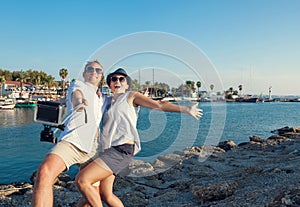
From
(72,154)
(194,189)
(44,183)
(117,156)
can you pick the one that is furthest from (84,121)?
(194,189)

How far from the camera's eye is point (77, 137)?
10.8 feet

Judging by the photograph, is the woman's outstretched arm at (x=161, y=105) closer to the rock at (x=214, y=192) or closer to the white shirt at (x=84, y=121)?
the white shirt at (x=84, y=121)

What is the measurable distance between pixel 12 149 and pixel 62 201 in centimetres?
1716

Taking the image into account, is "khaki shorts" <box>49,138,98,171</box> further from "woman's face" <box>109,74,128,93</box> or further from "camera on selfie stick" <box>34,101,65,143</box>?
"woman's face" <box>109,74,128,93</box>

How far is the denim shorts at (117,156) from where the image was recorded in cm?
339

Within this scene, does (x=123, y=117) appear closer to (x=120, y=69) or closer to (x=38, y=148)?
(x=120, y=69)

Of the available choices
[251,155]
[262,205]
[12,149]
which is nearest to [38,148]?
[12,149]

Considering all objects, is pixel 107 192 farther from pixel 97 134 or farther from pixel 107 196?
pixel 97 134

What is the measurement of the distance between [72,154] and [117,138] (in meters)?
0.56

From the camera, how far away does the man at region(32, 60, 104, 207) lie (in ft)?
9.77

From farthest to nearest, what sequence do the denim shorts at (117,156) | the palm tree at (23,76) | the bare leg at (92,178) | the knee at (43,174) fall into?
the palm tree at (23,76), the denim shorts at (117,156), the bare leg at (92,178), the knee at (43,174)

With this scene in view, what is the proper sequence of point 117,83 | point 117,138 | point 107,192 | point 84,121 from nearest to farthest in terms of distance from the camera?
point 84,121 → point 117,138 → point 107,192 → point 117,83

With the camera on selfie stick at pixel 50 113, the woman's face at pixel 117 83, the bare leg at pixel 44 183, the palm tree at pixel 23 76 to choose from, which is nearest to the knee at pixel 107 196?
the bare leg at pixel 44 183

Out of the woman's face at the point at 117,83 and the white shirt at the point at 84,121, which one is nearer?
the white shirt at the point at 84,121
